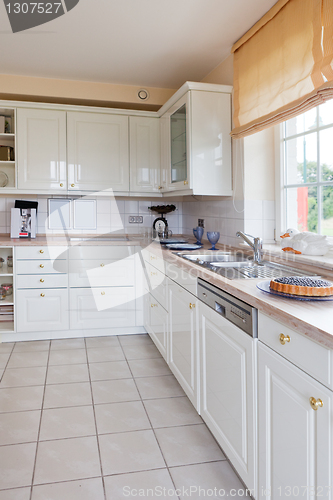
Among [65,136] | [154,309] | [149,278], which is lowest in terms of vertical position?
[154,309]

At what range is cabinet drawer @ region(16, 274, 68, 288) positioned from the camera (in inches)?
136

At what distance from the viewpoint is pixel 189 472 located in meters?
1.76

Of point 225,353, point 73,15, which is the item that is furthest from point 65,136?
point 225,353

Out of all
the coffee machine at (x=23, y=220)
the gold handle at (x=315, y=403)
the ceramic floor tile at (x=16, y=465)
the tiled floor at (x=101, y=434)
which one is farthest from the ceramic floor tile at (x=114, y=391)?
the coffee machine at (x=23, y=220)

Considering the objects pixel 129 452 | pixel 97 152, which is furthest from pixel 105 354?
pixel 97 152

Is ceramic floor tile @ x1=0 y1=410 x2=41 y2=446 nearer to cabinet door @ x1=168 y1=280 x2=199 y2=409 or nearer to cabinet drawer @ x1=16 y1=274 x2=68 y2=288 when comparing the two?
cabinet door @ x1=168 y1=280 x2=199 y2=409

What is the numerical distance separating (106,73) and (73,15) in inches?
39.6

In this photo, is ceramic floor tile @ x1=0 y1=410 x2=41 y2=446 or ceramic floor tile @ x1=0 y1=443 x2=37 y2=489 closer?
ceramic floor tile @ x1=0 y1=443 x2=37 y2=489

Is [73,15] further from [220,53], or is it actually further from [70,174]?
[70,174]

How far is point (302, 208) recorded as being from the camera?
258 centimetres

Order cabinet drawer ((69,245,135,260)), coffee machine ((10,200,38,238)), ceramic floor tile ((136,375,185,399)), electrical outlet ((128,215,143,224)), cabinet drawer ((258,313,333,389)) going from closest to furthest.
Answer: cabinet drawer ((258,313,333,389))
ceramic floor tile ((136,375,185,399))
cabinet drawer ((69,245,135,260))
coffee machine ((10,200,38,238))
electrical outlet ((128,215,143,224))

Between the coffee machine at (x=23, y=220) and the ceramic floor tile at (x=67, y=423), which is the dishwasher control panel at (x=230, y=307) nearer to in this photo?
the ceramic floor tile at (x=67, y=423)

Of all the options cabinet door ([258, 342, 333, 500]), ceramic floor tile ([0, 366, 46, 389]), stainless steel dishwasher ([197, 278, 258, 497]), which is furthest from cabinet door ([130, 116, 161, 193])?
cabinet door ([258, 342, 333, 500])

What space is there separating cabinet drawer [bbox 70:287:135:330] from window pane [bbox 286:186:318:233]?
1635 millimetres
